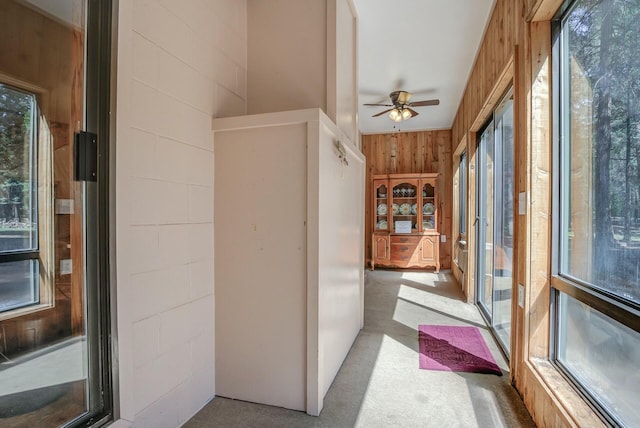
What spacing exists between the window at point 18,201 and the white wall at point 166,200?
256mm

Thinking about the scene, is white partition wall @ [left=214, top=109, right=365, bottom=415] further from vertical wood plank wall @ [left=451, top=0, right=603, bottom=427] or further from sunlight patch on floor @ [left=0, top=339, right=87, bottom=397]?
vertical wood plank wall @ [left=451, top=0, right=603, bottom=427]

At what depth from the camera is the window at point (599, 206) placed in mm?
1101

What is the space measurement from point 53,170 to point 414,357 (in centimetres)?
244

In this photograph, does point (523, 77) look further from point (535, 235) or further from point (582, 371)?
point (582, 371)

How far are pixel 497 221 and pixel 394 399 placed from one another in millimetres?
1949

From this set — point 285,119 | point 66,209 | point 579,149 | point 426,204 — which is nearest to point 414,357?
point 579,149

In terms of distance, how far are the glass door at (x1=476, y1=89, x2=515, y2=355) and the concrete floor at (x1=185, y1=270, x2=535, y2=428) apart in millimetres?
372

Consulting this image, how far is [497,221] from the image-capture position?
115 inches

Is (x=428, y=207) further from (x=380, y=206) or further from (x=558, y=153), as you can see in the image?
(x=558, y=153)

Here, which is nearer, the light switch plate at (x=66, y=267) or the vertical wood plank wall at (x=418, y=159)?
the light switch plate at (x=66, y=267)

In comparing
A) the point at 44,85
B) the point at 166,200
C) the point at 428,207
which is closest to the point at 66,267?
the point at 166,200

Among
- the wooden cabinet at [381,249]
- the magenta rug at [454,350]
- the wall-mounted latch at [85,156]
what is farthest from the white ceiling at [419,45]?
the magenta rug at [454,350]

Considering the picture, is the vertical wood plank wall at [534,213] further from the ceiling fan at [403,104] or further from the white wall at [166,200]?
the ceiling fan at [403,104]

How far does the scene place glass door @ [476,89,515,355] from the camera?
2498mm
